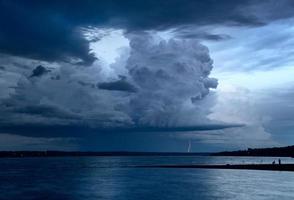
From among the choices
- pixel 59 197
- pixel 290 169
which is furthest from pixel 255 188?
pixel 290 169

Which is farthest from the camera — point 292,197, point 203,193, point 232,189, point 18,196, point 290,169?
point 290,169

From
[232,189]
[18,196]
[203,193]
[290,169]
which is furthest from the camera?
[290,169]

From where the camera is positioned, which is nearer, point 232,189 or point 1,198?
point 1,198

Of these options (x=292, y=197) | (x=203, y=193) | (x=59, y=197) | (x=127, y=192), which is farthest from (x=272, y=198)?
(x=59, y=197)

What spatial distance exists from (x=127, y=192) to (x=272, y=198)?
27.6 m

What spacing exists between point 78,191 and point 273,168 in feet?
297

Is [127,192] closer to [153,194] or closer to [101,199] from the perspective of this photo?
[153,194]

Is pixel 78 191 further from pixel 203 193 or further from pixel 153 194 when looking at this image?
pixel 203 193

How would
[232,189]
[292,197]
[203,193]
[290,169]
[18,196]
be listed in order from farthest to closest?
1. [290,169]
2. [232,189]
3. [203,193]
4. [18,196]
5. [292,197]

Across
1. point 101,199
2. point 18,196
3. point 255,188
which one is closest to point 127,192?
point 101,199

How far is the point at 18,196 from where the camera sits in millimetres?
77500

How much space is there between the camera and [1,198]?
74.2 meters

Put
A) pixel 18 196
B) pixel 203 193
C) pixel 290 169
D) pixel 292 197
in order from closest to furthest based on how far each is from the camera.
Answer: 1. pixel 292 197
2. pixel 18 196
3. pixel 203 193
4. pixel 290 169

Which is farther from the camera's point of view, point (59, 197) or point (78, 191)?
point (78, 191)
